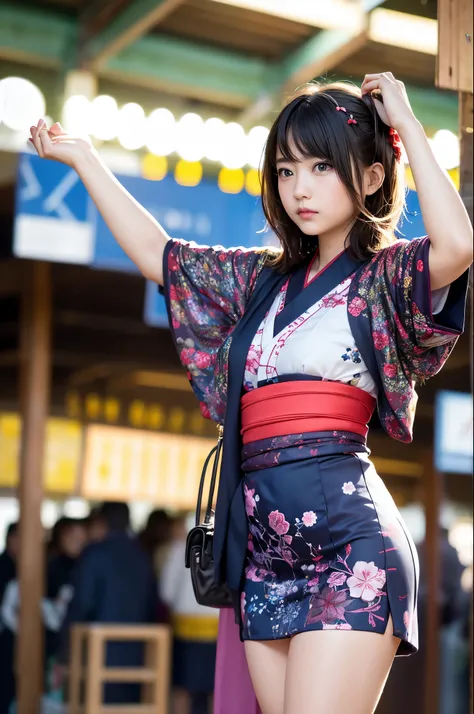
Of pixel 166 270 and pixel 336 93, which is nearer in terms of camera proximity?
pixel 336 93

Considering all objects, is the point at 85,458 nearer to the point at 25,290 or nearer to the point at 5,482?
the point at 5,482

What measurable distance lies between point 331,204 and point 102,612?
15.8ft

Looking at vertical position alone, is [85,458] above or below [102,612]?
above

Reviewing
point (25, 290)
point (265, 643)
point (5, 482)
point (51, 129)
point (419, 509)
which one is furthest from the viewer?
point (419, 509)

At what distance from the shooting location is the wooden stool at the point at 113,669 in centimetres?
611

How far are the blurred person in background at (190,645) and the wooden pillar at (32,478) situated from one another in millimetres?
924

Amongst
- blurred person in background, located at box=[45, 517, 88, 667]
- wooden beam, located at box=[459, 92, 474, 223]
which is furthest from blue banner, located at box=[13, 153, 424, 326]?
blurred person in background, located at box=[45, 517, 88, 667]

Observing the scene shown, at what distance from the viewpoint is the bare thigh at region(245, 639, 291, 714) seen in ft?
6.87

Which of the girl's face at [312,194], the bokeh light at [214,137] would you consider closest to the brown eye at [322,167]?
the girl's face at [312,194]

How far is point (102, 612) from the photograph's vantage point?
640 centimetres

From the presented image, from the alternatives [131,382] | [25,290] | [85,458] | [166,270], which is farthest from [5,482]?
[166,270]

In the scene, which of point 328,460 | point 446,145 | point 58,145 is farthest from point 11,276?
point 328,460

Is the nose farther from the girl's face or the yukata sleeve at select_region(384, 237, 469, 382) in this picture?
the yukata sleeve at select_region(384, 237, 469, 382)

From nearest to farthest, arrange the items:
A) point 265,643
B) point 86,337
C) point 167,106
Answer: point 265,643 → point 167,106 → point 86,337
